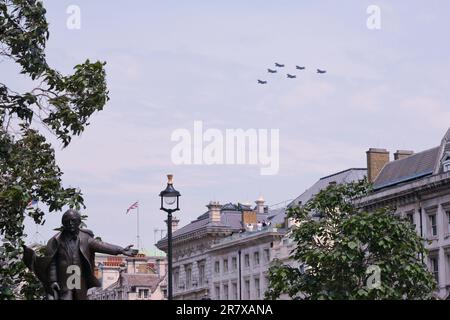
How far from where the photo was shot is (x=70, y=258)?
80.1 feet

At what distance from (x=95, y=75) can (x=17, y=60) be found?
1884 millimetres

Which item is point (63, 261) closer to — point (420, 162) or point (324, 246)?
point (324, 246)

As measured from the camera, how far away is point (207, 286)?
123812mm

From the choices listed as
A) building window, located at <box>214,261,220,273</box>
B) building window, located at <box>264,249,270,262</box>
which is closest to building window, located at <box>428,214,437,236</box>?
building window, located at <box>264,249,270,262</box>

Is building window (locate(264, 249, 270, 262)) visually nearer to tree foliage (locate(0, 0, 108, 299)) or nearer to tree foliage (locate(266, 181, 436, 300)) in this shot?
tree foliage (locate(266, 181, 436, 300))

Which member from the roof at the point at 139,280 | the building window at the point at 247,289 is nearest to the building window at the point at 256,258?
the building window at the point at 247,289

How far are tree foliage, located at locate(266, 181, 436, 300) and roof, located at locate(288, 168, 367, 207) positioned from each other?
44.6 m

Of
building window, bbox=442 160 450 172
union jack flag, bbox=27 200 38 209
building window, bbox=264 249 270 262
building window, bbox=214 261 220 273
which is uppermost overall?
building window, bbox=442 160 450 172

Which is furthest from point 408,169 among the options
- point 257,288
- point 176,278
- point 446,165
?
point 176,278

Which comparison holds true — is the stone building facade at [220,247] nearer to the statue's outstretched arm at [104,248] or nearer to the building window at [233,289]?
the building window at [233,289]

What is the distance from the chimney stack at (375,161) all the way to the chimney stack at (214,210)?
98.8 ft

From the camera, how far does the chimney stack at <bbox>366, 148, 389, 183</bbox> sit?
321ft
